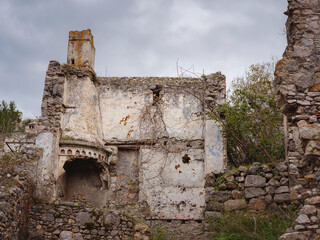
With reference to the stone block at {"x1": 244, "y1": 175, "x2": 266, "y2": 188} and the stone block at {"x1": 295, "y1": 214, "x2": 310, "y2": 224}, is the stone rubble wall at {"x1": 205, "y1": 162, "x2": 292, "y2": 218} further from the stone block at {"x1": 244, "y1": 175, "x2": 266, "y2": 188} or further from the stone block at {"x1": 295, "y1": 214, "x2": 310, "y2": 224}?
the stone block at {"x1": 295, "y1": 214, "x2": 310, "y2": 224}

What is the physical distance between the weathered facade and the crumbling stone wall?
5.90 m

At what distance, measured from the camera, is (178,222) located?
13812 mm

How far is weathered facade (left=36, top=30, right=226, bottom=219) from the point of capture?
13.9 m

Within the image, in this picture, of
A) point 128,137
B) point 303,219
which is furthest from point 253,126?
point 303,219

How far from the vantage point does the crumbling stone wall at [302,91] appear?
7309 millimetres

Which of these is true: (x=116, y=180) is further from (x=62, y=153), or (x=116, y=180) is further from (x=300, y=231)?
(x=300, y=231)

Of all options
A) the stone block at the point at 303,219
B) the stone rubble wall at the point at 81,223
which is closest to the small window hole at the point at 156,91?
the stone rubble wall at the point at 81,223

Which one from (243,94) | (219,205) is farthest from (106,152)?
(219,205)

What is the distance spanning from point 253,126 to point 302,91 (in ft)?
15.8

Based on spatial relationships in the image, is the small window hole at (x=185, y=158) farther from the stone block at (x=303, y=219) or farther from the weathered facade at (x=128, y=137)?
the stone block at (x=303, y=219)

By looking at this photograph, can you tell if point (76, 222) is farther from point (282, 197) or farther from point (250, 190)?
point (282, 197)

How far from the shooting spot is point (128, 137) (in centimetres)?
1495

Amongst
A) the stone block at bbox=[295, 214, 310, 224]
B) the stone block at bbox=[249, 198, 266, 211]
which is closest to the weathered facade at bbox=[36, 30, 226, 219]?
the stone block at bbox=[249, 198, 266, 211]

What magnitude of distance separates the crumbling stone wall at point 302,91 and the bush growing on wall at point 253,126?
3340 millimetres
